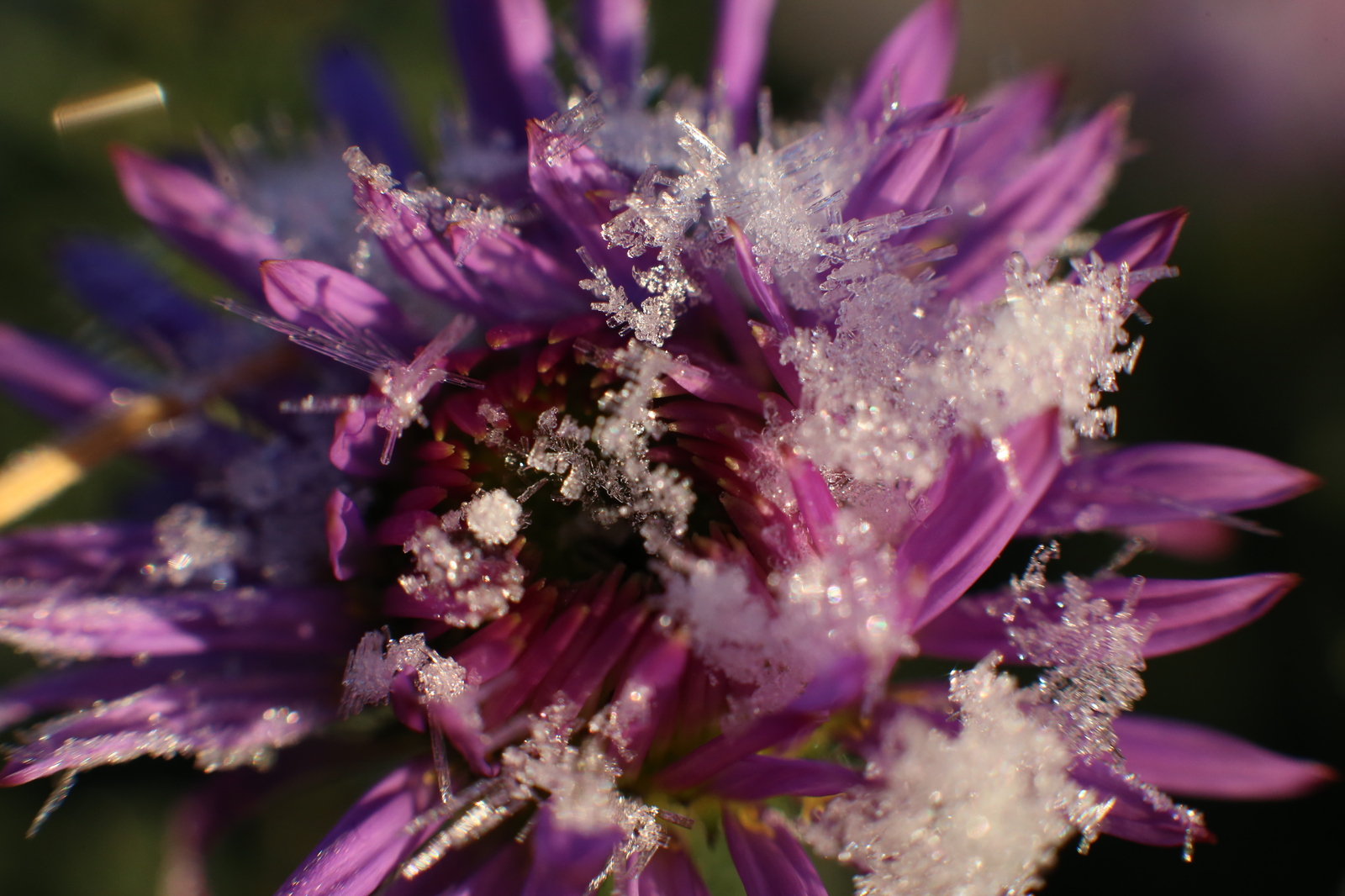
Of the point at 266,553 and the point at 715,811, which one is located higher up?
the point at 266,553

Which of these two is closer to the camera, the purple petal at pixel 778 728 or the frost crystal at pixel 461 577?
the purple petal at pixel 778 728

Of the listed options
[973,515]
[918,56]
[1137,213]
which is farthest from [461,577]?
[1137,213]

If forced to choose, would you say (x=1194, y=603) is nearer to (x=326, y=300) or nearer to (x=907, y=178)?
(x=907, y=178)

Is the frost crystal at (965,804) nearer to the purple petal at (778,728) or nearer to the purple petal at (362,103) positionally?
the purple petal at (778,728)

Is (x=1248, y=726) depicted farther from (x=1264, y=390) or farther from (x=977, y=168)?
(x=977, y=168)

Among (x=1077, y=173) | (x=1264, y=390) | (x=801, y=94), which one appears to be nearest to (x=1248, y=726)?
(x=1264, y=390)

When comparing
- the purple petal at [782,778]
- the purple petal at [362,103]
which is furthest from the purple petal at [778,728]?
the purple petal at [362,103]
